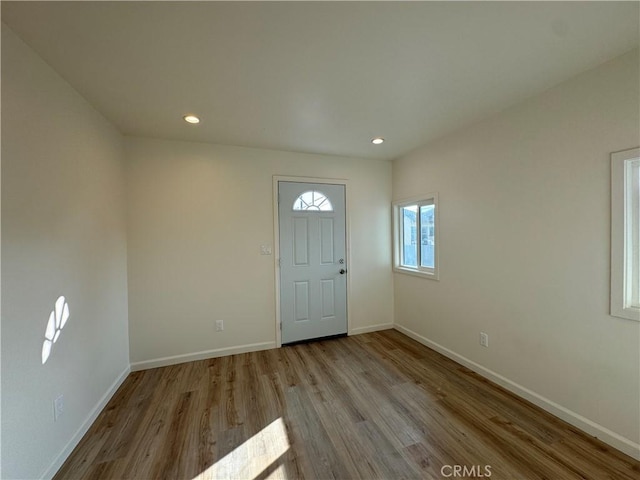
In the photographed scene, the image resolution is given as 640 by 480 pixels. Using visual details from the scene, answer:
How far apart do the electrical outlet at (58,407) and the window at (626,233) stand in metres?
3.47

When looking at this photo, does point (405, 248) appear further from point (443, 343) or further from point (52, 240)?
point (52, 240)

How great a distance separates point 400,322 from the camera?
11.9ft

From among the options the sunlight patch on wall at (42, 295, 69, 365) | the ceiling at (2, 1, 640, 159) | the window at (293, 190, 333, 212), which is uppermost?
the ceiling at (2, 1, 640, 159)

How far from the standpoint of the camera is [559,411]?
1.86 m

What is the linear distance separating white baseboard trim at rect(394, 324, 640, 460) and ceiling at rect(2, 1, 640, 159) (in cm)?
235

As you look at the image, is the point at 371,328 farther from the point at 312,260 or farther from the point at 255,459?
the point at 255,459

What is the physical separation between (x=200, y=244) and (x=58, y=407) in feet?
5.41

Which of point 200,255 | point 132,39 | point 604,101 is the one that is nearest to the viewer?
point 132,39

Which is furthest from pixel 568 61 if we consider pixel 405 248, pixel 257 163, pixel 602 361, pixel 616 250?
pixel 257 163

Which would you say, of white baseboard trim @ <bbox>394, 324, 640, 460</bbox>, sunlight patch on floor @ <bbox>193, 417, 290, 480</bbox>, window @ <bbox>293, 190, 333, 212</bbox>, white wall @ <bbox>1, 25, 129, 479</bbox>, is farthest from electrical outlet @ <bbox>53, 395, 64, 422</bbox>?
white baseboard trim @ <bbox>394, 324, 640, 460</bbox>

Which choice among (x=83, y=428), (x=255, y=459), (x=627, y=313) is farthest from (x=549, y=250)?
(x=83, y=428)

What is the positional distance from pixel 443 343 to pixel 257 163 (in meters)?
3.01

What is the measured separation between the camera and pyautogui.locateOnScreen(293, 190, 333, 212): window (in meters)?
3.26

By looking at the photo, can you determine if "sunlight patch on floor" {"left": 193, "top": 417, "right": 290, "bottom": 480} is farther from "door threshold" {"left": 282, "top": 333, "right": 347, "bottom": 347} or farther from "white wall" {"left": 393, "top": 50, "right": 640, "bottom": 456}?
"white wall" {"left": 393, "top": 50, "right": 640, "bottom": 456}
